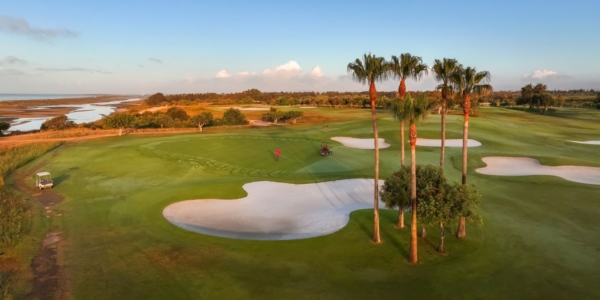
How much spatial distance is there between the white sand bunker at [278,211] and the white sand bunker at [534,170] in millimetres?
12626

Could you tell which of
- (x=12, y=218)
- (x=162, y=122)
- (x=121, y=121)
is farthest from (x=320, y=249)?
(x=162, y=122)

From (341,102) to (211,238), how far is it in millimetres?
110960

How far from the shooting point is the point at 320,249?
680 inches

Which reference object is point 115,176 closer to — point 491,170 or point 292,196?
point 292,196

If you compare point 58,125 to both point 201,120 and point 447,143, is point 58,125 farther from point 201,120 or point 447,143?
point 447,143

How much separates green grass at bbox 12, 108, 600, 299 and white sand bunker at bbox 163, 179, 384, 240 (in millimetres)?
1263

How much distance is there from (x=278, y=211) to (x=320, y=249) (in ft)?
24.1

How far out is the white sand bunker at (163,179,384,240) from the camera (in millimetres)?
20891

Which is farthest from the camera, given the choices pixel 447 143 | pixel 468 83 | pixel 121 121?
pixel 121 121

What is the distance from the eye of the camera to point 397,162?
36188mm

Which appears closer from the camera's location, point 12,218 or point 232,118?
point 12,218

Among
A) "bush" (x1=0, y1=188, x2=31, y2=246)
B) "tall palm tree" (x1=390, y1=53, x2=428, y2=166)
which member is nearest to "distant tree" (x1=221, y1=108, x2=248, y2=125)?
"bush" (x1=0, y1=188, x2=31, y2=246)

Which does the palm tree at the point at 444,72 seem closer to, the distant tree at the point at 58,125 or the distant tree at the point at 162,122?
the distant tree at the point at 162,122

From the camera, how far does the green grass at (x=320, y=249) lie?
538 inches
